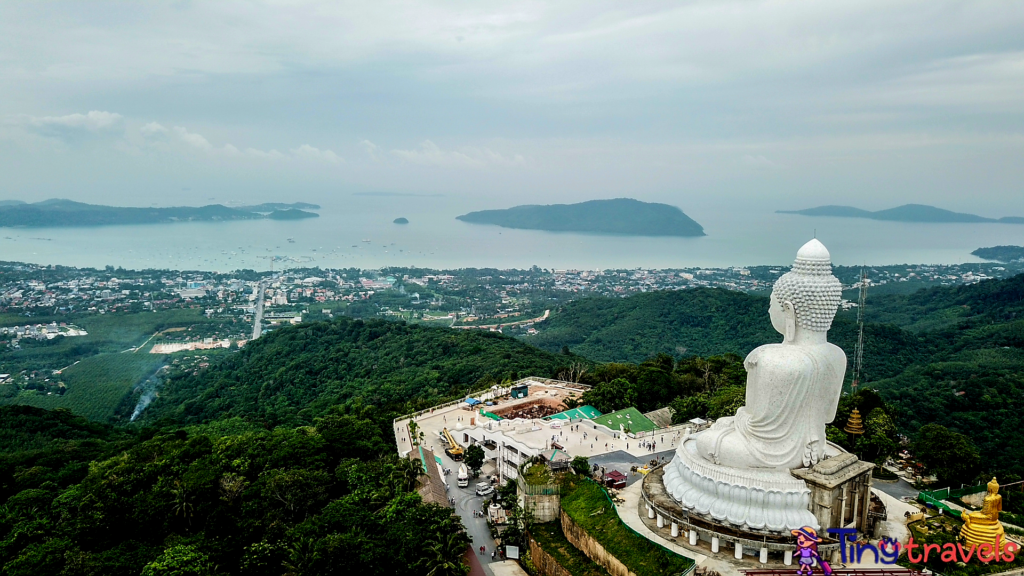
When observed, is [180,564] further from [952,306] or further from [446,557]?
[952,306]

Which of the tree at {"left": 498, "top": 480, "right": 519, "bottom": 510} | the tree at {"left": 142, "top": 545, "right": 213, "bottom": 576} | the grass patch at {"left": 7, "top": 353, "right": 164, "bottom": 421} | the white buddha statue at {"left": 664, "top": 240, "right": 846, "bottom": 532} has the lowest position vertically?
the grass patch at {"left": 7, "top": 353, "right": 164, "bottom": 421}

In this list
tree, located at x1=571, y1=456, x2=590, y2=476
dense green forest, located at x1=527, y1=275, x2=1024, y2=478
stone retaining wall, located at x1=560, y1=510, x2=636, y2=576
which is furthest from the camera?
dense green forest, located at x1=527, y1=275, x2=1024, y2=478

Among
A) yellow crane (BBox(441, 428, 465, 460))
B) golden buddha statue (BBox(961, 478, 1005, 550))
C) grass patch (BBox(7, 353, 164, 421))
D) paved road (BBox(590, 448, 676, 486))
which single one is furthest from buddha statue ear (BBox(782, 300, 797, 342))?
grass patch (BBox(7, 353, 164, 421))


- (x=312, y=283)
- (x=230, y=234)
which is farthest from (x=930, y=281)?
(x=230, y=234)

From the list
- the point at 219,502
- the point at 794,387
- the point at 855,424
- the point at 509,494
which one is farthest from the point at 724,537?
the point at 219,502

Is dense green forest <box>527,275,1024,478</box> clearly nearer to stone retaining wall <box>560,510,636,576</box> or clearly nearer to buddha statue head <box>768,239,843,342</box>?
buddha statue head <box>768,239,843,342</box>

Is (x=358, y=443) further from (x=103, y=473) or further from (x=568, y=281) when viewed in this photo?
(x=568, y=281)

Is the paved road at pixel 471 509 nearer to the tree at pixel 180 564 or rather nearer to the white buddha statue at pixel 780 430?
the white buddha statue at pixel 780 430

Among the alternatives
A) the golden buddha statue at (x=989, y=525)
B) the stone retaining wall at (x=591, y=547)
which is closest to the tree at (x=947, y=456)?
the golden buddha statue at (x=989, y=525)
